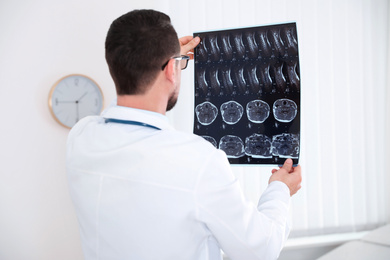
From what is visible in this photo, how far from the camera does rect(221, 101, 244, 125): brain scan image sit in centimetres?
143

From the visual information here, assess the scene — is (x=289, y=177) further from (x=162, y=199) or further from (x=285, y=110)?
(x=162, y=199)

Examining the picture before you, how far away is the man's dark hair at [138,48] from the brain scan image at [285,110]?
531 millimetres

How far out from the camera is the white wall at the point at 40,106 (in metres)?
2.23

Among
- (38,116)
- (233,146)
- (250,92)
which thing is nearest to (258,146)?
(233,146)

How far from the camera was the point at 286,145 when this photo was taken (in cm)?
135

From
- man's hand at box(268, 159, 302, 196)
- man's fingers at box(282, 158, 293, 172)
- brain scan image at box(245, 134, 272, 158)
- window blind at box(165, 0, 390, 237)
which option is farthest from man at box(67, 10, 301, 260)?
window blind at box(165, 0, 390, 237)

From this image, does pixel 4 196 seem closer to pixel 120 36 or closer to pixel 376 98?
pixel 120 36

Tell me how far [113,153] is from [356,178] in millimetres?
2380

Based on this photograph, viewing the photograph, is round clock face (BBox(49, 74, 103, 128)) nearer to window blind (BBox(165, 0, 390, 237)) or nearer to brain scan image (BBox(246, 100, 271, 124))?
window blind (BBox(165, 0, 390, 237))

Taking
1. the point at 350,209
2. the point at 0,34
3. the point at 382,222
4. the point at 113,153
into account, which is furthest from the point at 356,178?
the point at 0,34

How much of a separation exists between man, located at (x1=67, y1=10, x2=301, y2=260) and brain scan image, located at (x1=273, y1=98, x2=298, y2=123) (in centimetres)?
40

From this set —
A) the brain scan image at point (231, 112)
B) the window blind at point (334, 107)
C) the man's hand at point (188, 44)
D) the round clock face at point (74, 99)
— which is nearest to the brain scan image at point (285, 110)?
the brain scan image at point (231, 112)

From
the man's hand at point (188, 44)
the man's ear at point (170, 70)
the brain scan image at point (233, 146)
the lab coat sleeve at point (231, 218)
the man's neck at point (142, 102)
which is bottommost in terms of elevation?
the lab coat sleeve at point (231, 218)

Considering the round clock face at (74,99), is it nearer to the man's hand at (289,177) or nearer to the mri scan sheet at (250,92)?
the mri scan sheet at (250,92)
